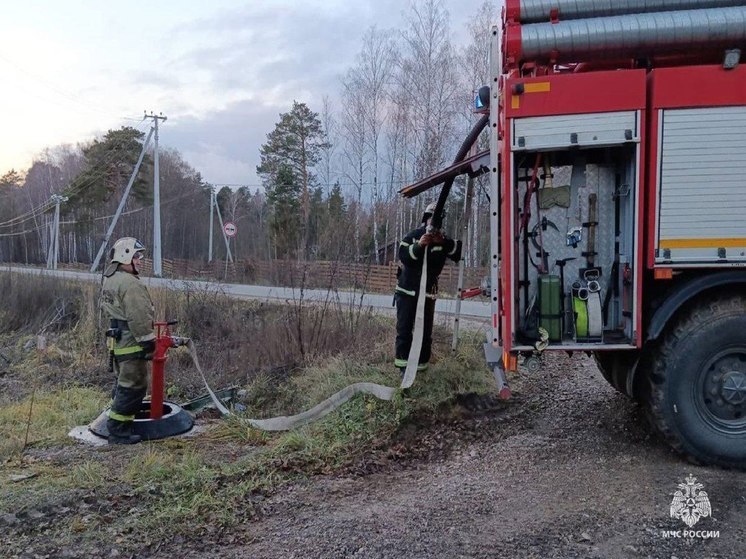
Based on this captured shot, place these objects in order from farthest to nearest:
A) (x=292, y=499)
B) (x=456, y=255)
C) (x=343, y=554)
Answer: (x=456, y=255) < (x=292, y=499) < (x=343, y=554)

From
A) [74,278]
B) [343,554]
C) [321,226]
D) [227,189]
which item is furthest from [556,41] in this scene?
[227,189]

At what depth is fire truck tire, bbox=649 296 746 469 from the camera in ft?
14.5

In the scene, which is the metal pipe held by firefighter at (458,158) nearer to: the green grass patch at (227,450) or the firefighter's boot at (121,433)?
the green grass patch at (227,450)

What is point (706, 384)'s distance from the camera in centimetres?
450

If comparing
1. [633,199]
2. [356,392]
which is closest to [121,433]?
[356,392]

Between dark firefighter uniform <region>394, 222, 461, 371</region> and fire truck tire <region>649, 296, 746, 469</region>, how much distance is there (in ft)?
8.74

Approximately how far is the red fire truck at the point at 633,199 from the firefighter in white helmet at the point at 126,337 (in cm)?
353

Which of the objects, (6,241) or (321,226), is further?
(6,241)

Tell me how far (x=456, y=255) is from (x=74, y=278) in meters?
15.5

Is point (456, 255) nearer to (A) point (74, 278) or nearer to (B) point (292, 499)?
(B) point (292, 499)

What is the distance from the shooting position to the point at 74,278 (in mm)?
18672

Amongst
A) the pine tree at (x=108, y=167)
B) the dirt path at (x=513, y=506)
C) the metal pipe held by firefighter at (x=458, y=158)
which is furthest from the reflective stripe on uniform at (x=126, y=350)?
the pine tree at (x=108, y=167)

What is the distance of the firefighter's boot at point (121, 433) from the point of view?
609cm

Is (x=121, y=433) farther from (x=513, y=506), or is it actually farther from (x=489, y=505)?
(x=513, y=506)
